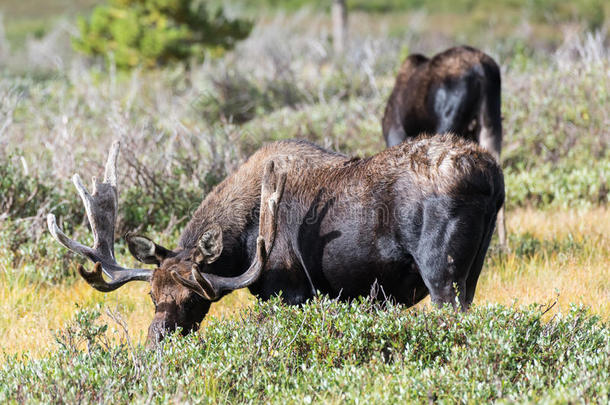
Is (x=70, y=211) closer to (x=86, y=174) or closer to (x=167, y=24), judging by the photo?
(x=86, y=174)

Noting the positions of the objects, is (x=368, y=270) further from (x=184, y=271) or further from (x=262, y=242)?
(x=184, y=271)

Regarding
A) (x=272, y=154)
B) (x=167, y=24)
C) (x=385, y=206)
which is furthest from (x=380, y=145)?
(x=167, y=24)

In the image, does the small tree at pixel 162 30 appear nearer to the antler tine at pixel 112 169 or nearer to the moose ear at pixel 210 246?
the antler tine at pixel 112 169

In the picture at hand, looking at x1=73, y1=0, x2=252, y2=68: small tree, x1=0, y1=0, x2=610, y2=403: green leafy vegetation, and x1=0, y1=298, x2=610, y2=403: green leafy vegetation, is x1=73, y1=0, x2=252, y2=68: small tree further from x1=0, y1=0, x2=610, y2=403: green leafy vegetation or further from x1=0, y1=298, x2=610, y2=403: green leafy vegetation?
x1=0, y1=298, x2=610, y2=403: green leafy vegetation

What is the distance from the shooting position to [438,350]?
4609 millimetres

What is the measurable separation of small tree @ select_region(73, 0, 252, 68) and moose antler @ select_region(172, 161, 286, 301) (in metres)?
12.9

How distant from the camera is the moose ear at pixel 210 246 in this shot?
5012mm

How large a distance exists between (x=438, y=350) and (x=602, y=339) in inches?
39.3

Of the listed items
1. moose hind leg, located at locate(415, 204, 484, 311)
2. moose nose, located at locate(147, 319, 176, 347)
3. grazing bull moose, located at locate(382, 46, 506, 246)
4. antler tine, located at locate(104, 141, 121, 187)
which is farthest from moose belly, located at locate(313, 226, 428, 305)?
grazing bull moose, located at locate(382, 46, 506, 246)

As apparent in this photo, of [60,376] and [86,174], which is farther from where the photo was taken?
[86,174]

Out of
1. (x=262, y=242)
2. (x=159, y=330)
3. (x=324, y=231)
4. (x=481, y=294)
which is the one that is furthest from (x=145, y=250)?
(x=481, y=294)

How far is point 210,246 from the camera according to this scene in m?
5.08

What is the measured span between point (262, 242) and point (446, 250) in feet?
3.83

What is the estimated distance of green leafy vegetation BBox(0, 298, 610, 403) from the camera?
407cm
